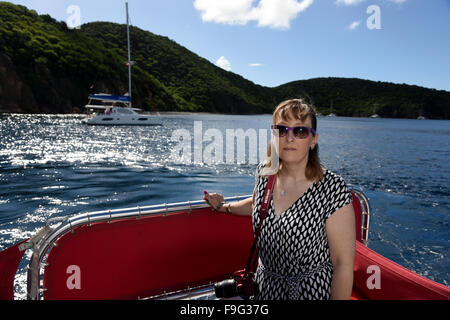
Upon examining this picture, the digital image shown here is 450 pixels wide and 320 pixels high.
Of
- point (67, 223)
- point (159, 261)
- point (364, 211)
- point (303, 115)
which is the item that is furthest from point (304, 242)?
point (364, 211)

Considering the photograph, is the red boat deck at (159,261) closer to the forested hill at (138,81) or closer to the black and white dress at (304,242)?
the black and white dress at (304,242)

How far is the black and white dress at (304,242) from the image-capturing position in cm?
166

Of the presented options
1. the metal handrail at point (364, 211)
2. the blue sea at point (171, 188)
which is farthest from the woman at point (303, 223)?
the blue sea at point (171, 188)

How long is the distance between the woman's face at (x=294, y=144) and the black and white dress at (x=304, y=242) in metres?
0.19

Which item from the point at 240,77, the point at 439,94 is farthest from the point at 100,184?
the point at 439,94

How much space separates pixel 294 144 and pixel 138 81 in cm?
7225

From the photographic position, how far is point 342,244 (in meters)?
1.61

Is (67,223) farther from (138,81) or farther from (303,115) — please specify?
(138,81)

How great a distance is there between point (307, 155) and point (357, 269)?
1.13 metres

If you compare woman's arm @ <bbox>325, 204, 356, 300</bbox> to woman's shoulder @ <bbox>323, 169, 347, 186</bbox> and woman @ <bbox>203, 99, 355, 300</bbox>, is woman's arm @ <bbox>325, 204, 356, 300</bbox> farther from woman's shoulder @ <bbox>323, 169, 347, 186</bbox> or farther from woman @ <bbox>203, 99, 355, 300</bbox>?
woman's shoulder @ <bbox>323, 169, 347, 186</bbox>

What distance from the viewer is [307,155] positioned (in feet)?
6.17

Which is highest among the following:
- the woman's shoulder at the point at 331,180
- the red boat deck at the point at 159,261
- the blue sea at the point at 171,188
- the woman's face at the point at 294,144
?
the woman's face at the point at 294,144

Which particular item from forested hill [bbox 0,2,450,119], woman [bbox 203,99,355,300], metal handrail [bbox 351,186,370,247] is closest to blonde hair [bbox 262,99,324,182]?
woman [bbox 203,99,355,300]
